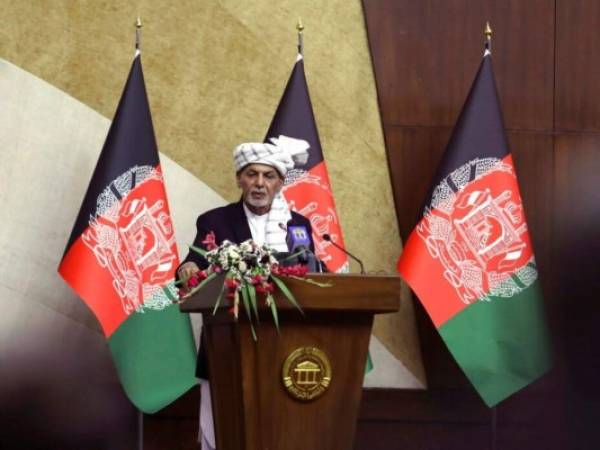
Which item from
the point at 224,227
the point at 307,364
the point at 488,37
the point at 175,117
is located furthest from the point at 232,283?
the point at 488,37

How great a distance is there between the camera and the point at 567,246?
227 inches

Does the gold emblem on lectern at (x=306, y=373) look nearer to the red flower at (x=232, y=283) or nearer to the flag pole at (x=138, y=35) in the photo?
the red flower at (x=232, y=283)

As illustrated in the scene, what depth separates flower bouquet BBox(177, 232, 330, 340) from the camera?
3.45 metres

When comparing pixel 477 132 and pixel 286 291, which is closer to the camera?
pixel 286 291

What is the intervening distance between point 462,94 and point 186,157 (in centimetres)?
128

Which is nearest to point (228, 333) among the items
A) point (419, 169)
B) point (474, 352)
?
point (474, 352)

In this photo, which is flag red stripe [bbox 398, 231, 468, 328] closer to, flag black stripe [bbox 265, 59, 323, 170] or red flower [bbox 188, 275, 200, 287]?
flag black stripe [bbox 265, 59, 323, 170]

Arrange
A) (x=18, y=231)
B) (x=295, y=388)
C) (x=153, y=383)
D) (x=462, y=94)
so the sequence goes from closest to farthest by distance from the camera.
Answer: (x=295, y=388) < (x=153, y=383) < (x=18, y=231) < (x=462, y=94)

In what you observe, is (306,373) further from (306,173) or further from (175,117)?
(175,117)

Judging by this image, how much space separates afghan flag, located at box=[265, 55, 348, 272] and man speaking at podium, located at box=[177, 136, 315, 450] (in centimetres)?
94

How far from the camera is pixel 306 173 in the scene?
538 cm

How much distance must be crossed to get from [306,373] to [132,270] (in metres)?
1.63

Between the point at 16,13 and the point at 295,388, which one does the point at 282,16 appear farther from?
the point at 295,388

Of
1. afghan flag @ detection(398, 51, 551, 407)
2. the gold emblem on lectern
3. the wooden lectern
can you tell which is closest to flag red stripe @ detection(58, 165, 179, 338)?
afghan flag @ detection(398, 51, 551, 407)
